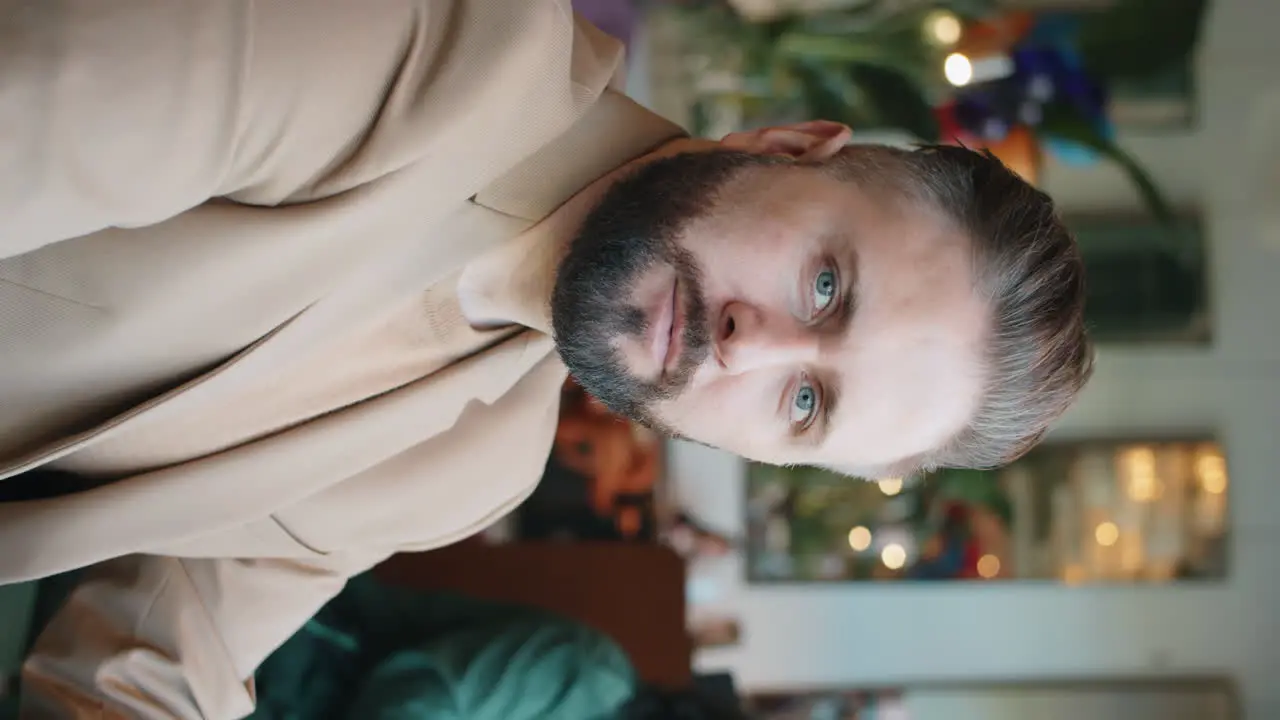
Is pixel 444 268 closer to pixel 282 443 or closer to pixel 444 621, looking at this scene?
pixel 282 443

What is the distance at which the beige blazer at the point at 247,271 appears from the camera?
70 cm

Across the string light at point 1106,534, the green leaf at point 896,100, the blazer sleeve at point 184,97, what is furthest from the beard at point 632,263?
the string light at point 1106,534

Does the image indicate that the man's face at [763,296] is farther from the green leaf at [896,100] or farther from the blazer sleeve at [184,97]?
the green leaf at [896,100]

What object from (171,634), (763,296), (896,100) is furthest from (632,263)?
(896,100)

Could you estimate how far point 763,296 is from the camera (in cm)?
102

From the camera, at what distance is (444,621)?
1.51 metres

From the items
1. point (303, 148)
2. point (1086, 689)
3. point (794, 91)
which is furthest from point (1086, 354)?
point (1086, 689)

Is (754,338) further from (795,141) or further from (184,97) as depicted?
(184,97)

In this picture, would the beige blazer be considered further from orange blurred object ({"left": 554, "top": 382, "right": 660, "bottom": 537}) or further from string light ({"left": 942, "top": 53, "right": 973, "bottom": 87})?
string light ({"left": 942, "top": 53, "right": 973, "bottom": 87})

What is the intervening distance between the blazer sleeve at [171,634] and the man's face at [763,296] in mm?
468

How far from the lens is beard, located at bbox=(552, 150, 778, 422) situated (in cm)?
100

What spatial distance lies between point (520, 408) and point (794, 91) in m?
1.30

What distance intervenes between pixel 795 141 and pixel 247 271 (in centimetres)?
56

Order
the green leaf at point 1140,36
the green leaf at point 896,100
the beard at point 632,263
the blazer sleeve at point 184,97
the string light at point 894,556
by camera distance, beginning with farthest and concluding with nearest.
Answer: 1. the string light at point 894,556
2. the green leaf at point 1140,36
3. the green leaf at point 896,100
4. the beard at point 632,263
5. the blazer sleeve at point 184,97
